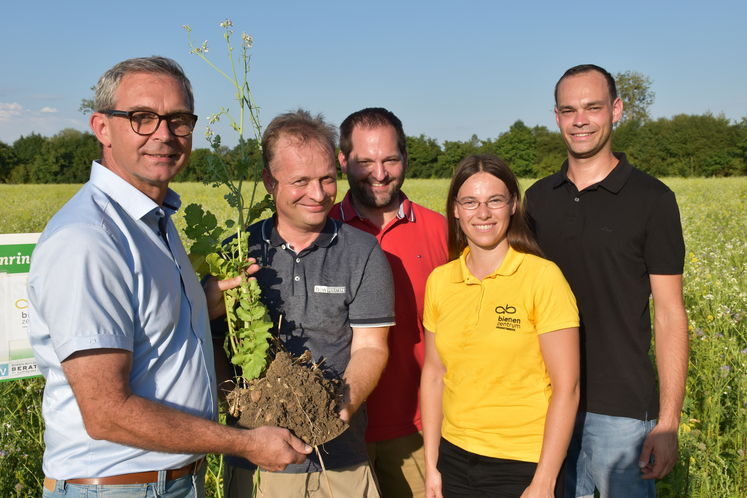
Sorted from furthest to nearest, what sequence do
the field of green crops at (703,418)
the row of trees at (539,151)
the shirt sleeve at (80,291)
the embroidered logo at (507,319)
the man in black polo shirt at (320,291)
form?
the row of trees at (539,151) → the field of green crops at (703,418) → the man in black polo shirt at (320,291) → the embroidered logo at (507,319) → the shirt sleeve at (80,291)

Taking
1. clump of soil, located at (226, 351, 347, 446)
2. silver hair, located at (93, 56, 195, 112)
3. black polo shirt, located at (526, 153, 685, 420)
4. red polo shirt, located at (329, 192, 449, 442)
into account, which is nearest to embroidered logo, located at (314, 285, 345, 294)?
clump of soil, located at (226, 351, 347, 446)

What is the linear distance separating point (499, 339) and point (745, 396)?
117 inches

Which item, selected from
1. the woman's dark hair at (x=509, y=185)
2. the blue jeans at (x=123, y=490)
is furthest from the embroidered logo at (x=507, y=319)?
the blue jeans at (x=123, y=490)

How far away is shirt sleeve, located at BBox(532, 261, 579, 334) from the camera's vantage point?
2574mm

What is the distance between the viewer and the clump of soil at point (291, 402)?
2.40 meters

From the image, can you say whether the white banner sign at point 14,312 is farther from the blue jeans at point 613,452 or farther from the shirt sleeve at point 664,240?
the shirt sleeve at point 664,240

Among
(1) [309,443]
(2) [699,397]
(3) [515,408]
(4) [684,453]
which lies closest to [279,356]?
(1) [309,443]

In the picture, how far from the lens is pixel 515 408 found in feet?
8.82

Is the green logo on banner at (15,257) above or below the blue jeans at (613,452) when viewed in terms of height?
above

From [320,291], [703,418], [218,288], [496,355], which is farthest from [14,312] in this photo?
[703,418]

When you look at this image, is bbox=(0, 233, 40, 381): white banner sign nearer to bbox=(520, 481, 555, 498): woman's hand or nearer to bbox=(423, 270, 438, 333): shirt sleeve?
bbox=(423, 270, 438, 333): shirt sleeve

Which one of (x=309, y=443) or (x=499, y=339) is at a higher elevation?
(x=499, y=339)

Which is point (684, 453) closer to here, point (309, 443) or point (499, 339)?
point (499, 339)

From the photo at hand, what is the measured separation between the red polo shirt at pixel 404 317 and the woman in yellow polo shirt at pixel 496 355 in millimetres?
359
